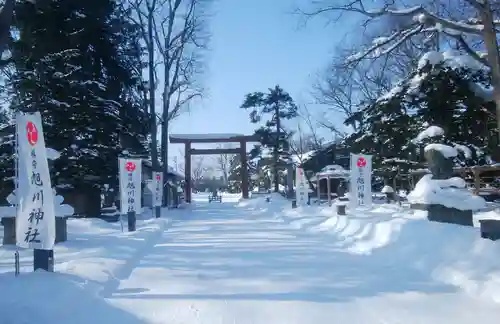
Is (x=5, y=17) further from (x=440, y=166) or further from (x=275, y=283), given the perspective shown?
(x=440, y=166)

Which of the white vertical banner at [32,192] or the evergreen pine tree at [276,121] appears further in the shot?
the evergreen pine tree at [276,121]

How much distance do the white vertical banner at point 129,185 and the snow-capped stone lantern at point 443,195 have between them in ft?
29.9

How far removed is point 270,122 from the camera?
41406mm

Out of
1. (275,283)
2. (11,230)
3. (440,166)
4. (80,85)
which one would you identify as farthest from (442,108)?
(80,85)

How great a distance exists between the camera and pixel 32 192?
22.2 ft

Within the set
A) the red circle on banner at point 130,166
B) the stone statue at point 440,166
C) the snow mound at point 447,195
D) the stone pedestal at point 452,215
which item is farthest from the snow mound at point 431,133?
the red circle on banner at point 130,166

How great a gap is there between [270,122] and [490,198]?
23.7 m

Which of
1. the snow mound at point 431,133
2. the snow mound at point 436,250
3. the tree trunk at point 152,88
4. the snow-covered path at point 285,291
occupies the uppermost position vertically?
the tree trunk at point 152,88

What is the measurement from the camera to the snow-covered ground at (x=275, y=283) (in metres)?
5.05

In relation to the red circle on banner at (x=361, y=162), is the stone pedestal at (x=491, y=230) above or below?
below

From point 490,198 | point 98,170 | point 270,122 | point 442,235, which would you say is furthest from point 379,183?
point 442,235

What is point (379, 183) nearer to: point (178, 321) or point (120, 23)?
point (120, 23)

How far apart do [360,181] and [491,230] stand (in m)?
8.85

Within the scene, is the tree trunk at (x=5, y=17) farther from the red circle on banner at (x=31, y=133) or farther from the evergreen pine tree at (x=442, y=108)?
the evergreen pine tree at (x=442, y=108)
